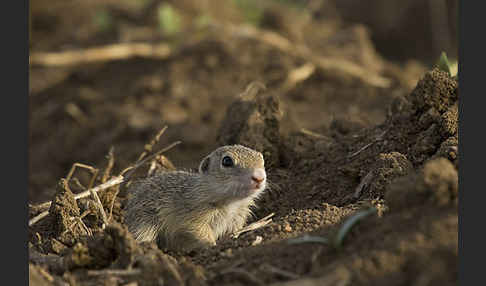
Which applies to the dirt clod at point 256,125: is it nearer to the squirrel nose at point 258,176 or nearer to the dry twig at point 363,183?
the squirrel nose at point 258,176

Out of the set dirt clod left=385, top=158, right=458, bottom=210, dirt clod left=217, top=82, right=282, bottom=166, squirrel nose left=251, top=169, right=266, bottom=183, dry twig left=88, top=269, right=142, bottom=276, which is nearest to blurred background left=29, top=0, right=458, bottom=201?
dirt clod left=217, top=82, right=282, bottom=166

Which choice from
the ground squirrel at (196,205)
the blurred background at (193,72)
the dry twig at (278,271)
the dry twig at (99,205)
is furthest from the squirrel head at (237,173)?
the blurred background at (193,72)

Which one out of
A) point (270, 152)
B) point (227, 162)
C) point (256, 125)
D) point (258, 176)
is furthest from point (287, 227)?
point (256, 125)

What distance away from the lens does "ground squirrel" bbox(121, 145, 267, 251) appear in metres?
4.96

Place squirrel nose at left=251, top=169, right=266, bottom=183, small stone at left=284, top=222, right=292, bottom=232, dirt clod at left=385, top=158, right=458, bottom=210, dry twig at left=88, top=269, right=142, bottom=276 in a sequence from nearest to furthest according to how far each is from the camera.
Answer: dirt clod at left=385, top=158, right=458, bottom=210 < dry twig at left=88, top=269, right=142, bottom=276 < small stone at left=284, top=222, right=292, bottom=232 < squirrel nose at left=251, top=169, right=266, bottom=183

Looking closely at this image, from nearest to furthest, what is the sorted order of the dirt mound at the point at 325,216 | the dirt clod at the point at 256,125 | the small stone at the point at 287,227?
the dirt mound at the point at 325,216 < the small stone at the point at 287,227 < the dirt clod at the point at 256,125

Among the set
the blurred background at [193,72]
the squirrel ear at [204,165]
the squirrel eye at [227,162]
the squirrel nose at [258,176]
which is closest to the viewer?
the squirrel nose at [258,176]

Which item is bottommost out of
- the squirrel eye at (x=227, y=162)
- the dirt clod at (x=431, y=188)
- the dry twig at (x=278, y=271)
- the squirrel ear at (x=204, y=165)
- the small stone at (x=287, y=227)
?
the squirrel ear at (x=204, y=165)

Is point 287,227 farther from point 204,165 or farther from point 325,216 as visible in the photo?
point 204,165

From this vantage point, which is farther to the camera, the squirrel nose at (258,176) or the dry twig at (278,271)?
the squirrel nose at (258,176)

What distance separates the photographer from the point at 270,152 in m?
5.87

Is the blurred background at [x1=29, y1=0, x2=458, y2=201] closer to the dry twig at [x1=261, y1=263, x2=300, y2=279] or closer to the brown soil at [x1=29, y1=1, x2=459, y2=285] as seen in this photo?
the brown soil at [x1=29, y1=1, x2=459, y2=285]

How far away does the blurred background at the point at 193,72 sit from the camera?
8.31 m

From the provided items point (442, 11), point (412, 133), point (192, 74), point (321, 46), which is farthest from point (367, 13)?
point (412, 133)
